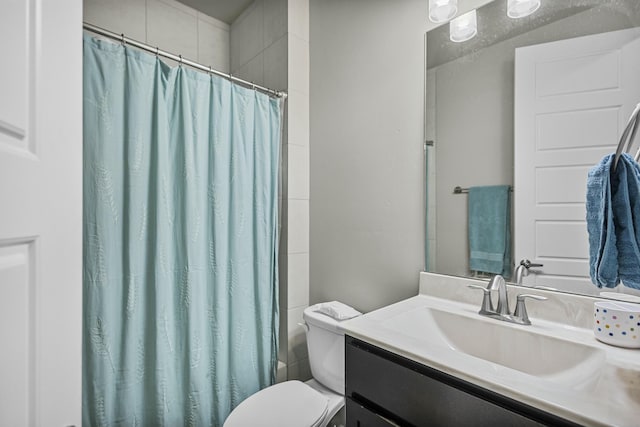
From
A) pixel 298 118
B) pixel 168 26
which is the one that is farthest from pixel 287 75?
pixel 168 26

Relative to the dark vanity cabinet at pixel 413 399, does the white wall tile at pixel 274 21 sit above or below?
above

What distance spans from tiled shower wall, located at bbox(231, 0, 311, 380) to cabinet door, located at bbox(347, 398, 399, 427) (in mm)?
813

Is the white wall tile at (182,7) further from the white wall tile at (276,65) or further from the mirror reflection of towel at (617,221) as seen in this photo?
the mirror reflection of towel at (617,221)

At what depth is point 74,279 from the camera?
0.56m

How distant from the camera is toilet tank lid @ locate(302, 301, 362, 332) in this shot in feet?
4.48

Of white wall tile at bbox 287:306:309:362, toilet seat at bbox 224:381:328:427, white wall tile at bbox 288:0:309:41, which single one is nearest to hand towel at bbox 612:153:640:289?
toilet seat at bbox 224:381:328:427

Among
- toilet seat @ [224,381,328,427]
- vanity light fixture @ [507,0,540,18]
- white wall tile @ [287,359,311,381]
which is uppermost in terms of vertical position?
vanity light fixture @ [507,0,540,18]

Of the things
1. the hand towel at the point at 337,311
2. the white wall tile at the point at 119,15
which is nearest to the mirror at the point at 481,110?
the hand towel at the point at 337,311

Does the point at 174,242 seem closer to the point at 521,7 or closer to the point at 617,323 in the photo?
the point at 617,323

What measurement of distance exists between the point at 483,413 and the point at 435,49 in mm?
1306

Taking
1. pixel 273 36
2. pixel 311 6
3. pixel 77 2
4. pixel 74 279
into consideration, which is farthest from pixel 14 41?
pixel 311 6

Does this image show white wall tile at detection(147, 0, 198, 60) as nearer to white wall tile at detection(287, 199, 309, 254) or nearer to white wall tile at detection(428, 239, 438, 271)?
white wall tile at detection(287, 199, 309, 254)

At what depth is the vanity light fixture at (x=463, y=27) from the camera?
3.91ft

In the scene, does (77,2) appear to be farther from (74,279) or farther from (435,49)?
(435,49)
